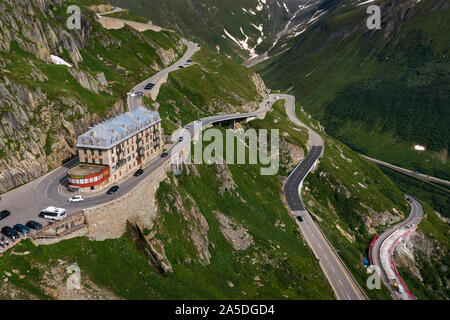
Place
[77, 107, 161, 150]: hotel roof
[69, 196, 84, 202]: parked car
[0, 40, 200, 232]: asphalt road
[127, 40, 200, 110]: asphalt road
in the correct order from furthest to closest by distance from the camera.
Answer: [127, 40, 200, 110]: asphalt road, [77, 107, 161, 150]: hotel roof, [69, 196, 84, 202]: parked car, [0, 40, 200, 232]: asphalt road

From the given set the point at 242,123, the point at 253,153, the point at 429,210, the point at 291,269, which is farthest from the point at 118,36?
the point at 429,210

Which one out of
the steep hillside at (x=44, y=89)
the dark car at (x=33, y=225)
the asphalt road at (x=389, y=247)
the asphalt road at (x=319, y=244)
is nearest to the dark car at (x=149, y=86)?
the steep hillside at (x=44, y=89)

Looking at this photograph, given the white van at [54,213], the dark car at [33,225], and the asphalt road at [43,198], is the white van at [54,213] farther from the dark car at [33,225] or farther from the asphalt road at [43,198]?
the dark car at [33,225]

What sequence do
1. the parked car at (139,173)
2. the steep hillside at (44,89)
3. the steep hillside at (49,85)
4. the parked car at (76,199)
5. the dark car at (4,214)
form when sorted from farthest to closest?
the parked car at (139,173)
the steep hillside at (49,85)
the steep hillside at (44,89)
the parked car at (76,199)
the dark car at (4,214)

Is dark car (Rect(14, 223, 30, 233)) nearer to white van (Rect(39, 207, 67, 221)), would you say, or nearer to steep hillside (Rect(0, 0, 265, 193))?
white van (Rect(39, 207, 67, 221))

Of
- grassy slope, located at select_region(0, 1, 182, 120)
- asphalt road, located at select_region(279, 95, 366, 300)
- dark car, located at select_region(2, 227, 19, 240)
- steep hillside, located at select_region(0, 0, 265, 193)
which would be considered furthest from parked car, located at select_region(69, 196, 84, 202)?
asphalt road, located at select_region(279, 95, 366, 300)

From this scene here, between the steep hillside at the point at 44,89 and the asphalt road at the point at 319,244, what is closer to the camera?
the steep hillside at the point at 44,89

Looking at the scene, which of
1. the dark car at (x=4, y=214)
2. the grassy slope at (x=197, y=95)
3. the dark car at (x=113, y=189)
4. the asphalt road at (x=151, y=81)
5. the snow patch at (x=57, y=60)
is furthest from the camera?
the grassy slope at (x=197, y=95)

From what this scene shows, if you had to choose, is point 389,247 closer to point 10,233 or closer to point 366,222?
point 366,222

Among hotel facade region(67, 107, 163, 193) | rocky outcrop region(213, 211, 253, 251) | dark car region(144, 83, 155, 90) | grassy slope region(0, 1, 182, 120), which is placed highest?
grassy slope region(0, 1, 182, 120)
